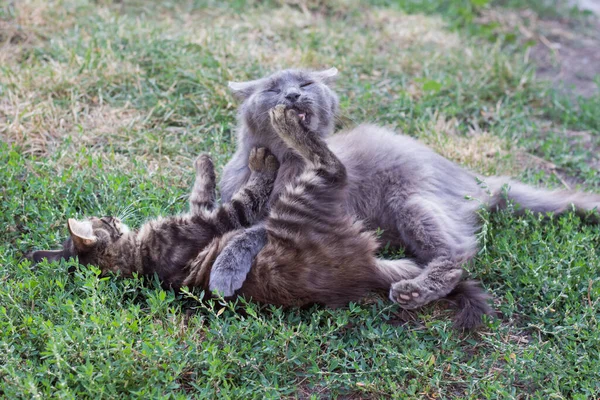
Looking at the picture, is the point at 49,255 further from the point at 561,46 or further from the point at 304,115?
the point at 561,46

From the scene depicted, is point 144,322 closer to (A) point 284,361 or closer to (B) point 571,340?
(A) point 284,361

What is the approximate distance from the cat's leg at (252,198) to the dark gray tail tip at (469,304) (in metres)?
1.32

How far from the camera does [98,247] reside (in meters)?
3.80

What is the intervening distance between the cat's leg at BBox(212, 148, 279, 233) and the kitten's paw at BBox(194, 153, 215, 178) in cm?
36

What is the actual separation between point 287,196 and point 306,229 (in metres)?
0.26

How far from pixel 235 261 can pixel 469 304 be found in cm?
132

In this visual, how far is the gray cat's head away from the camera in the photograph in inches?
171

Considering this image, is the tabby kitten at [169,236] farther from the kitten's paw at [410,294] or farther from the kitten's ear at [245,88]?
the kitten's paw at [410,294]

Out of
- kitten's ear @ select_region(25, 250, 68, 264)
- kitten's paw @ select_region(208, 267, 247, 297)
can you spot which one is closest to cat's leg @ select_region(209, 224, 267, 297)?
kitten's paw @ select_region(208, 267, 247, 297)

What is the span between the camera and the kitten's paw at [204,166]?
179 inches

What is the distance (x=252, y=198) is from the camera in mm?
4211

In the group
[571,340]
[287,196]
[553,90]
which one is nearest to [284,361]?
[287,196]

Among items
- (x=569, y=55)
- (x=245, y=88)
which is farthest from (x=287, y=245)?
(x=569, y=55)

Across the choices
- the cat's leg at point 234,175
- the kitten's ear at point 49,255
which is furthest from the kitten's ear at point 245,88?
the kitten's ear at point 49,255
